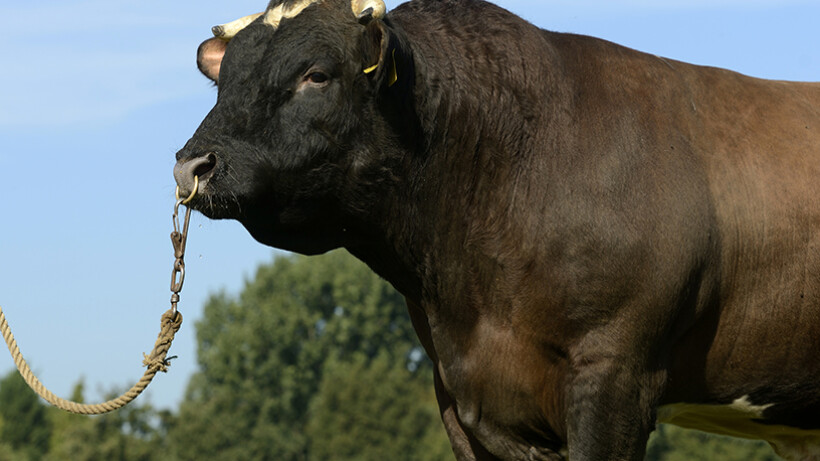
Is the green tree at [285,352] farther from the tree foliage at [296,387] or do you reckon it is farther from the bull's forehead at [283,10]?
the bull's forehead at [283,10]

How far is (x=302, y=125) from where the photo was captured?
6.72 meters

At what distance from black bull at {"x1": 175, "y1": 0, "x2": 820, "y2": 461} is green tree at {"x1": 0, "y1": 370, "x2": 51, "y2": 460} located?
112 metres

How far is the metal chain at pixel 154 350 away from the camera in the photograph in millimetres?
6734

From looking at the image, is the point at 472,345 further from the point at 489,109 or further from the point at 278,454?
the point at 278,454

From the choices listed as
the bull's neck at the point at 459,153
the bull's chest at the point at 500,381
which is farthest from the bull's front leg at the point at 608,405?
the bull's neck at the point at 459,153

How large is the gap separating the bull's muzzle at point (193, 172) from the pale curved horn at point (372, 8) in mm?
1220

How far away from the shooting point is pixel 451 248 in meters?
7.23

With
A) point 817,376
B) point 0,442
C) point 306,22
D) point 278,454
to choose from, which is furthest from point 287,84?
point 0,442

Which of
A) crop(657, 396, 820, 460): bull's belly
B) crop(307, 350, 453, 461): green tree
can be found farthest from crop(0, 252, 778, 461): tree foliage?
crop(657, 396, 820, 460): bull's belly

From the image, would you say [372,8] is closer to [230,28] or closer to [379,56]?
[379,56]

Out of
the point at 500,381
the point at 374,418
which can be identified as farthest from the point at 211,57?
the point at 374,418

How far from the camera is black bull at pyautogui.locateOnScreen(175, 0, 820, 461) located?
6715 millimetres

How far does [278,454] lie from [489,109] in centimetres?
9036

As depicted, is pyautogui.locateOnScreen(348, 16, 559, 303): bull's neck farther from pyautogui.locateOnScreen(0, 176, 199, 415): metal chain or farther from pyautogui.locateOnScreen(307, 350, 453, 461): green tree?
pyautogui.locateOnScreen(307, 350, 453, 461): green tree
